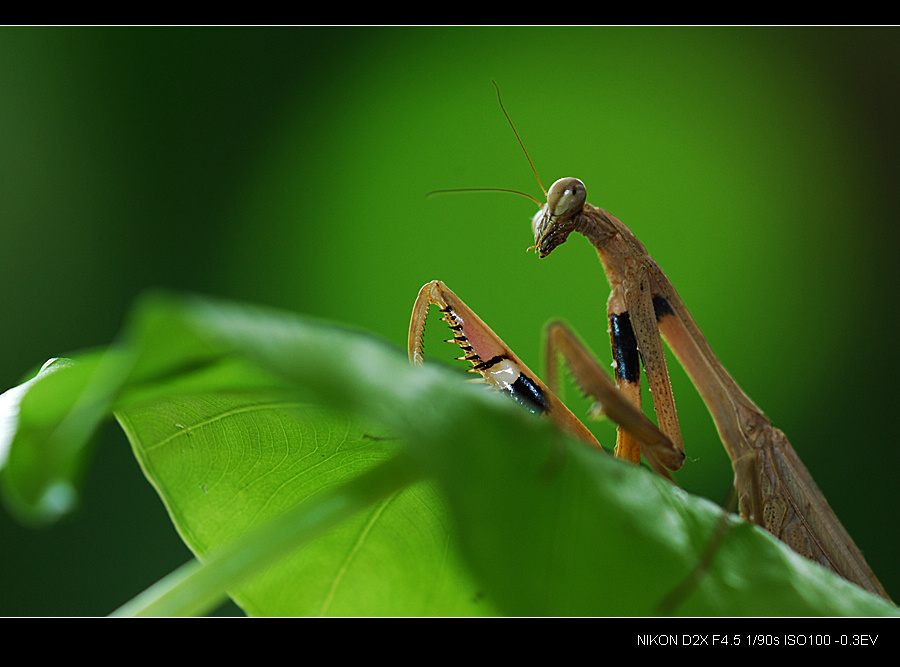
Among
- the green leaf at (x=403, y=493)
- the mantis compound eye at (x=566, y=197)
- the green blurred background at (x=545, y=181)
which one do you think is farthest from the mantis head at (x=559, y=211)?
the green blurred background at (x=545, y=181)

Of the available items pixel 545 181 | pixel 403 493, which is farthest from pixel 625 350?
pixel 545 181

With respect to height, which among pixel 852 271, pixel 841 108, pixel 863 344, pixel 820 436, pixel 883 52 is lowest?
pixel 820 436

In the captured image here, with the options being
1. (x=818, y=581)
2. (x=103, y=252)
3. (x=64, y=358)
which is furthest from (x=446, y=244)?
(x=818, y=581)

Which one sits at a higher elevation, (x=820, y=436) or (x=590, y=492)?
(x=590, y=492)

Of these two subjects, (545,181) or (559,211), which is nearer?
(559,211)

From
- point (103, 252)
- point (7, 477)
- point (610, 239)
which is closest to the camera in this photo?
point (7, 477)

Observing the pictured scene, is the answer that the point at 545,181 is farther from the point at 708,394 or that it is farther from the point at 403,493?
the point at 403,493

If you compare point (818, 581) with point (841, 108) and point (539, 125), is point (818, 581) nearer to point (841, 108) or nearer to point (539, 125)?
point (539, 125)
